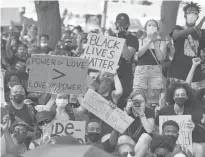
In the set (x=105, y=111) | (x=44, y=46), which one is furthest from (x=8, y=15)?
(x=105, y=111)

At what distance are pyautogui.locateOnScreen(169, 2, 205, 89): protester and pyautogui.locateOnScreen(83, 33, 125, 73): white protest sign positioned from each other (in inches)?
30.2

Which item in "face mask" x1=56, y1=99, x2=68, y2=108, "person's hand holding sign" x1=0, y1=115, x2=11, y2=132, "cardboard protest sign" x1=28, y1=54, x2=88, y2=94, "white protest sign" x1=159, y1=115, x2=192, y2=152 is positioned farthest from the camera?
"cardboard protest sign" x1=28, y1=54, x2=88, y2=94

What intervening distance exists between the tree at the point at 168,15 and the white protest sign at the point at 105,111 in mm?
9791

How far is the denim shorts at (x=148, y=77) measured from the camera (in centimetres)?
1011

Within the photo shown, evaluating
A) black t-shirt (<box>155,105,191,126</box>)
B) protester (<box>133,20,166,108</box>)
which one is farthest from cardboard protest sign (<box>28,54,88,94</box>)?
black t-shirt (<box>155,105,191,126</box>)

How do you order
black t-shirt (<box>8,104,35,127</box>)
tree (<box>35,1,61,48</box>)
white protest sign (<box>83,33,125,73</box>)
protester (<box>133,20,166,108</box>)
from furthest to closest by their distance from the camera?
tree (<box>35,1,61,48</box>)
protester (<box>133,20,166,108</box>)
white protest sign (<box>83,33,125,73</box>)
black t-shirt (<box>8,104,35,127</box>)

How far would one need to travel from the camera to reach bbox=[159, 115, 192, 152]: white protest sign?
8.34 metres

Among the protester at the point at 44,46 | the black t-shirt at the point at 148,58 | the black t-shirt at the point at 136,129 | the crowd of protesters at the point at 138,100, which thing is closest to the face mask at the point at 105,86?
the crowd of protesters at the point at 138,100

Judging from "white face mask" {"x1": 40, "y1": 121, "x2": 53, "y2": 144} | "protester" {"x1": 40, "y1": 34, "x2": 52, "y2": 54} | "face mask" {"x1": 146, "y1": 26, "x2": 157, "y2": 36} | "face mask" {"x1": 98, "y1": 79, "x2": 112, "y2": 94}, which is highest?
"face mask" {"x1": 146, "y1": 26, "x2": 157, "y2": 36}

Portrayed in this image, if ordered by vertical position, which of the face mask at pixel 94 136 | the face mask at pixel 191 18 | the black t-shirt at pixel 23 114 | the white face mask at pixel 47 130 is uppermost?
the face mask at pixel 191 18

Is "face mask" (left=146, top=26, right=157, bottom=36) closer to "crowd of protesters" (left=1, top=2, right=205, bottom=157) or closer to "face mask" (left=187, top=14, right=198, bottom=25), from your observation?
"crowd of protesters" (left=1, top=2, right=205, bottom=157)

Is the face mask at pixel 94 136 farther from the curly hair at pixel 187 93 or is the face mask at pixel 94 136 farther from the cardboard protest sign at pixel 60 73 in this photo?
the curly hair at pixel 187 93

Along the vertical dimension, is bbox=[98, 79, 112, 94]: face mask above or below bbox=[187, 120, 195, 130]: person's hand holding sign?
above

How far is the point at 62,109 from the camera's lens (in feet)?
30.1
